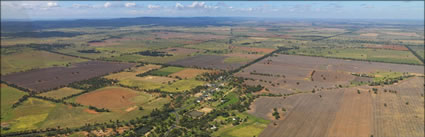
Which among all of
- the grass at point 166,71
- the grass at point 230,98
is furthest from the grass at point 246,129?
the grass at point 166,71

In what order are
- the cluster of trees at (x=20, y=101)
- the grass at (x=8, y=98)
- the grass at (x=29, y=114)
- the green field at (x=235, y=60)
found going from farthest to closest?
1. the green field at (x=235, y=60)
2. the cluster of trees at (x=20, y=101)
3. the grass at (x=8, y=98)
4. the grass at (x=29, y=114)

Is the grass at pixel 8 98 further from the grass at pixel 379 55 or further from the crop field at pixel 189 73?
the grass at pixel 379 55

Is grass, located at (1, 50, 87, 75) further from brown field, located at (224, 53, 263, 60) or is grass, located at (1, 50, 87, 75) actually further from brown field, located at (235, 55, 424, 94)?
brown field, located at (235, 55, 424, 94)

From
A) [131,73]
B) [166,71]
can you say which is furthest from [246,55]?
[131,73]

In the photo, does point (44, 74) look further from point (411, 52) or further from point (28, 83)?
point (411, 52)

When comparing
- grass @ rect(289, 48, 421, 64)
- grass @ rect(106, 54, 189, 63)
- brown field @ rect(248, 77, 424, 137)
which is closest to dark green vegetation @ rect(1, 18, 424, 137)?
brown field @ rect(248, 77, 424, 137)

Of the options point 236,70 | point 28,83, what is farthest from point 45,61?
point 236,70
